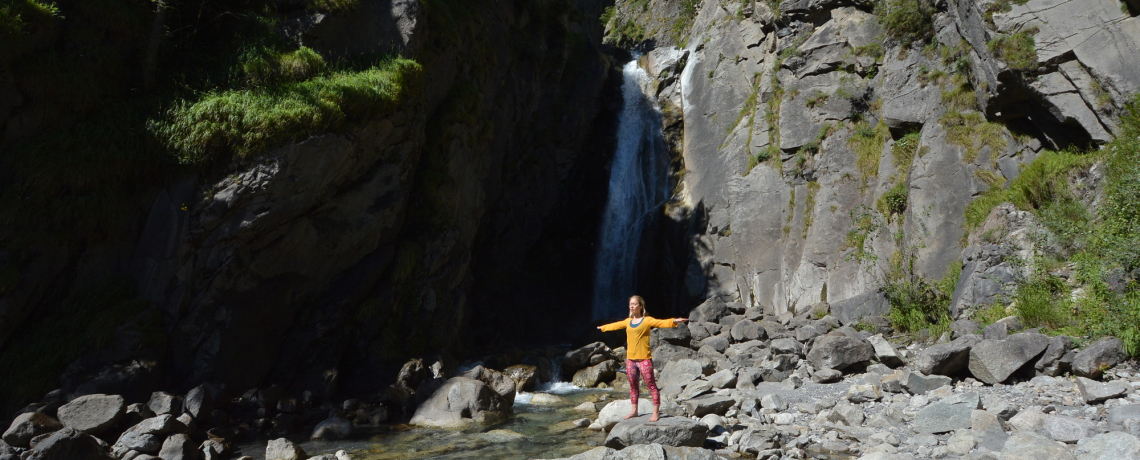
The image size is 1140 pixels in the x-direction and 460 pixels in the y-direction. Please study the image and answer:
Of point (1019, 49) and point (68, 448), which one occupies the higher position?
point (1019, 49)

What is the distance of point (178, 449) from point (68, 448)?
1.09 metres

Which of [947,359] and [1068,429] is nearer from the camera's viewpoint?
[1068,429]

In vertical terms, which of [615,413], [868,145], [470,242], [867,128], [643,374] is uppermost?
[867,128]

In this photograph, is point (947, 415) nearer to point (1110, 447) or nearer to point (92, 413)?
point (1110, 447)

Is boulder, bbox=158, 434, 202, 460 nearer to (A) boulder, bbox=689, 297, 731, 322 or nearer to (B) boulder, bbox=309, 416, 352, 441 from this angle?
(B) boulder, bbox=309, 416, 352, 441

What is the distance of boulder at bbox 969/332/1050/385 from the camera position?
768 cm

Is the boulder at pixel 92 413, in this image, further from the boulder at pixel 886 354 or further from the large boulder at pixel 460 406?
the boulder at pixel 886 354

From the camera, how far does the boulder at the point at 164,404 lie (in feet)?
28.6

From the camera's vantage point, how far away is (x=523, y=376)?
13.6 m

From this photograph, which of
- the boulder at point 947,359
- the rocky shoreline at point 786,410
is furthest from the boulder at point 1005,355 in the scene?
the boulder at point 947,359

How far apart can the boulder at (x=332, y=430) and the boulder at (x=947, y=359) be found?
820 centimetres

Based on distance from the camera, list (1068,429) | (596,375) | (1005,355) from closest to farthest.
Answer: (1068,429) < (1005,355) < (596,375)

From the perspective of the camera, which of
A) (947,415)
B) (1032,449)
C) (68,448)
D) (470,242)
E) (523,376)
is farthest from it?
(470,242)

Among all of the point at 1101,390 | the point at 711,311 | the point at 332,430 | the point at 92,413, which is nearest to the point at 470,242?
the point at 711,311
